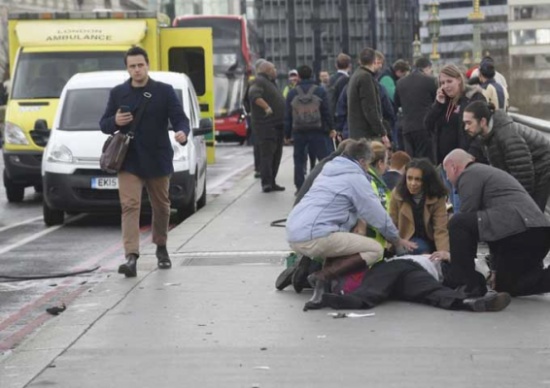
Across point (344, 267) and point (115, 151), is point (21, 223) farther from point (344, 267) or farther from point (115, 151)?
point (344, 267)

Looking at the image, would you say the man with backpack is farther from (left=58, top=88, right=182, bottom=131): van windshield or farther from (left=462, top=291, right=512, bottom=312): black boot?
(left=462, top=291, right=512, bottom=312): black boot

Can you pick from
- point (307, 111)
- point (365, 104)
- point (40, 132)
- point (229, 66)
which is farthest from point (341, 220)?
point (229, 66)

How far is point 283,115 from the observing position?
21.4m

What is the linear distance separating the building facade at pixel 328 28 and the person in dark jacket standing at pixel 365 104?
120267mm

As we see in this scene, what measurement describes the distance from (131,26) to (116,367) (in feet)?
→ 52.8

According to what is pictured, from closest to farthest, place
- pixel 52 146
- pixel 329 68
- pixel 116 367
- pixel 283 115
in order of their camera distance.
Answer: pixel 116 367, pixel 52 146, pixel 283 115, pixel 329 68

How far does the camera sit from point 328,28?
141750 mm

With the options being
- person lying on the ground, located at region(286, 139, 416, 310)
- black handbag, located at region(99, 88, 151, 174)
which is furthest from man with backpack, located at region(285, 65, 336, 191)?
person lying on the ground, located at region(286, 139, 416, 310)

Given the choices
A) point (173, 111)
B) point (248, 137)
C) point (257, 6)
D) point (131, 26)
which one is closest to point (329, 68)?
point (257, 6)

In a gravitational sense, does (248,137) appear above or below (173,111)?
below

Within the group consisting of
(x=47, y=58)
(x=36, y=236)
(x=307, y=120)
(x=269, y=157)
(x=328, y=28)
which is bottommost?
(x=328, y=28)

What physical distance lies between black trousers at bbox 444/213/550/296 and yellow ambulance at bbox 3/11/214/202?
1084 cm

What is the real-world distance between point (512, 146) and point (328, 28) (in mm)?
131512

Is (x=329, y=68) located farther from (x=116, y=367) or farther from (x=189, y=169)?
(x=116, y=367)
